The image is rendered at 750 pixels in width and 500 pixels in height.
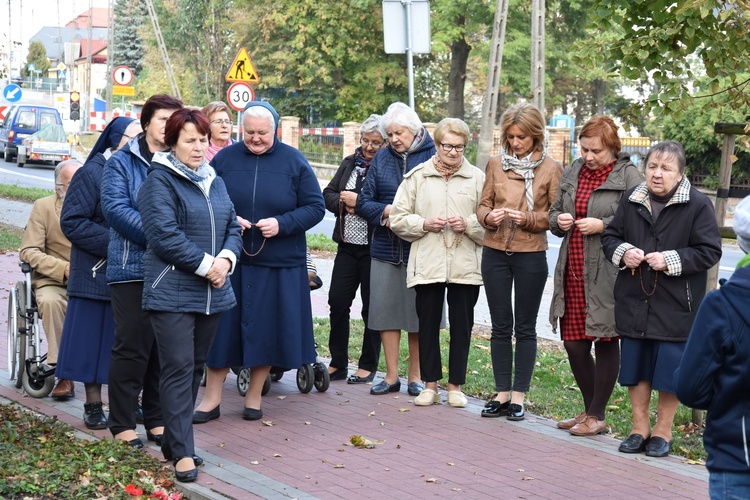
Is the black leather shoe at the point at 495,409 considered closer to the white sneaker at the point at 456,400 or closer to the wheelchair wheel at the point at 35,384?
the white sneaker at the point at 456,400

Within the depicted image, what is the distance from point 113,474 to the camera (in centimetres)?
578

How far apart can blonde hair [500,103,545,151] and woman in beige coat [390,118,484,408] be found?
36 centimetres

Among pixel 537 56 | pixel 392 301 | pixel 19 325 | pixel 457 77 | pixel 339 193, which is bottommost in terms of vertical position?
pixel 19 325

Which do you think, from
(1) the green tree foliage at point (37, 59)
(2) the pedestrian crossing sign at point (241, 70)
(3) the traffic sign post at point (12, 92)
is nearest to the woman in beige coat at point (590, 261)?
(2) the pedestrian crossing sign at point (241, 70)

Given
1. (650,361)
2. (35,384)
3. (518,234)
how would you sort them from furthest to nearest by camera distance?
(35,384) → (518,234) → (650,361)

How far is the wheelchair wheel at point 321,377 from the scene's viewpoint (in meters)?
8.40

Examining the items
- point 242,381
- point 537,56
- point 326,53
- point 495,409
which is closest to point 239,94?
point 537,56

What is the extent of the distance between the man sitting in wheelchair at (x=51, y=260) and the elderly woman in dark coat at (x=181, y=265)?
6.08 feet

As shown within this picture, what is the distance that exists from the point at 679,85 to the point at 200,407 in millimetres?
3797

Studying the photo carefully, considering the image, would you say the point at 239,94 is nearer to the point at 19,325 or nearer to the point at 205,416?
the point at 19,325

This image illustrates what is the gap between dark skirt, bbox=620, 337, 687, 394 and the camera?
259 inches

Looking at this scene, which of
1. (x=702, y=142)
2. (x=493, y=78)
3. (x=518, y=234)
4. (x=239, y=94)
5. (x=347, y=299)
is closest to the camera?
(x=518, y=234)

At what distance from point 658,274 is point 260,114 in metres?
2.80

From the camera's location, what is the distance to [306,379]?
8.38 metres
